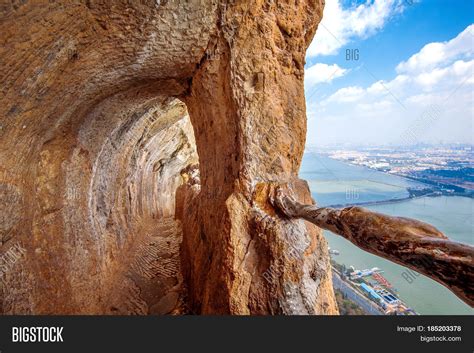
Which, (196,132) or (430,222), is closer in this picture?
(196,132)

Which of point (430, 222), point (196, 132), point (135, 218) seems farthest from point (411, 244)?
point (430, 222)

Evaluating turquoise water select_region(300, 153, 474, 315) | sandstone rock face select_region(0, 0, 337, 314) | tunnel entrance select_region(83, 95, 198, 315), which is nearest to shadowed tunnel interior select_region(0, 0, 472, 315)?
sandstone rock face select_region(0, 0, 337, 314)

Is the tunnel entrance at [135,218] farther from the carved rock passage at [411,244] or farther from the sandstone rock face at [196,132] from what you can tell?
the carved rock passage at [411,244]

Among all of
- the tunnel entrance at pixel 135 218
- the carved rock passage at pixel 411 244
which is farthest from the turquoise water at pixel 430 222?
the carved rock passage at pixel 411 244

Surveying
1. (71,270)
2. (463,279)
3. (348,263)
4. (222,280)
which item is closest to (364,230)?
(463,279)

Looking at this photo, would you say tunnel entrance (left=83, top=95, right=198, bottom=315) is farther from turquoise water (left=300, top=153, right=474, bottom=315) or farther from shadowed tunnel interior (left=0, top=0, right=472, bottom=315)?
turquoise water (left=300, top=153, right=474, bottom=315)

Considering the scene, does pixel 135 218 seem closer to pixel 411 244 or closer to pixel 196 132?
pixel 196 132
